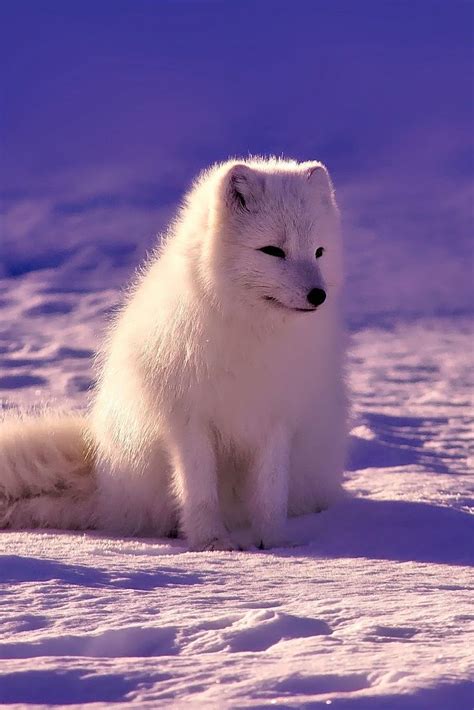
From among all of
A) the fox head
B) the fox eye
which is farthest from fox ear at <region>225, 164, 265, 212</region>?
the fox eye

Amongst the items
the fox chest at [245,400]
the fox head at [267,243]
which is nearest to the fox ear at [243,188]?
the fox head at [267,243]

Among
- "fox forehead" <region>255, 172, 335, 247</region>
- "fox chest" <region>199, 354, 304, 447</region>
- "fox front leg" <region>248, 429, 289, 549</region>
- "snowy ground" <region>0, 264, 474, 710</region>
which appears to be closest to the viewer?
"snowy ground" <region>0, 264, 474, 710</region>

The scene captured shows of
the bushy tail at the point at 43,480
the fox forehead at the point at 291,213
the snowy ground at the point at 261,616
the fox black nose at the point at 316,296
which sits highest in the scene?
the fox forehead at the point at 291,213

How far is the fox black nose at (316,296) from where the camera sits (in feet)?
12.3

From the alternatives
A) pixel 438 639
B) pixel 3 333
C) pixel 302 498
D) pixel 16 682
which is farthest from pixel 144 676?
pixel 3 333

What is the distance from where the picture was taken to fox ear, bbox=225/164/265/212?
396 cm

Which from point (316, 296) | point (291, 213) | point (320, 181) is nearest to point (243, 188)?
point (291, 213)

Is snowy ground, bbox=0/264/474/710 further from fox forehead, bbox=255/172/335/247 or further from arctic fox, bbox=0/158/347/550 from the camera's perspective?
fox forehead, bbox=255/172/335/247

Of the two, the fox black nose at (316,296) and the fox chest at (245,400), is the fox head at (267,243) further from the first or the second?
the fox chest at (245,400)

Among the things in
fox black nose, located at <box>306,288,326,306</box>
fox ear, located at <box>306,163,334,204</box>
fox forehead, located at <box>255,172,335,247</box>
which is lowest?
fox black nose, located at <box>306,288,326,306</box>

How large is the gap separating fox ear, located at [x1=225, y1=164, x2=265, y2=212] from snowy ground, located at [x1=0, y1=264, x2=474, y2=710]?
118cm

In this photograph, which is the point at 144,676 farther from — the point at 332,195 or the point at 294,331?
the point at 332,195

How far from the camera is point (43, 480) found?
452 cm

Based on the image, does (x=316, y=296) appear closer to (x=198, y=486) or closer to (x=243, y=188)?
(x=243, y=188)
